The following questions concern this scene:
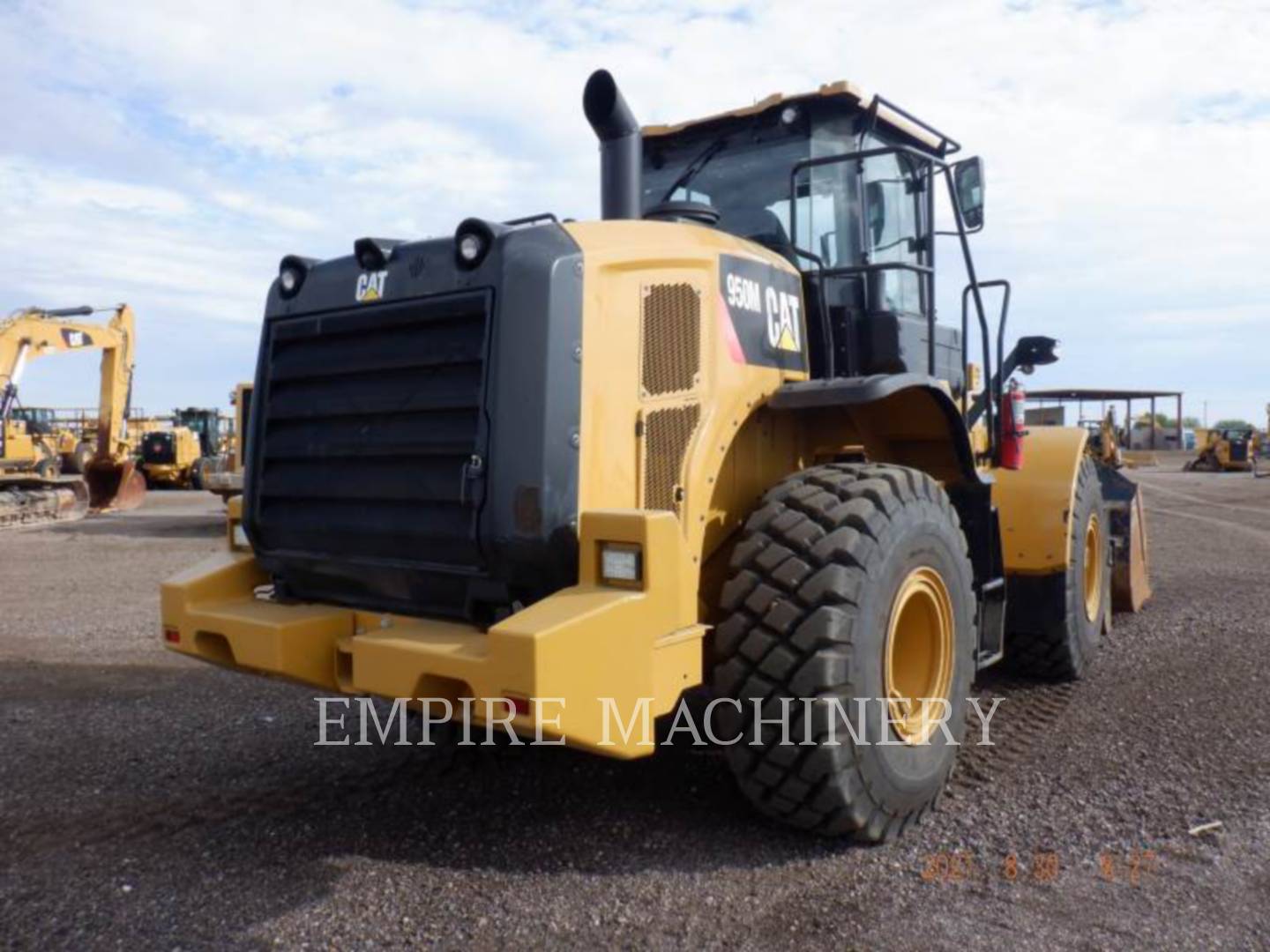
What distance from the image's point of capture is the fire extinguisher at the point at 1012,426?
17.9 ft

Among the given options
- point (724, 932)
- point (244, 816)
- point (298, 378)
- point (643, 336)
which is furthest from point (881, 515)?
point (244, 816)

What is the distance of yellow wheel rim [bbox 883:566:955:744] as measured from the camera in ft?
12.9

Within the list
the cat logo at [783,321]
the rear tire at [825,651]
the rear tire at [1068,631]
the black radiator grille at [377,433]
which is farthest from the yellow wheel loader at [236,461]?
the rear tire at [825,651]

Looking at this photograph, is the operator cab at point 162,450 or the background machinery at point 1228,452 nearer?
the operator cab at point 162,450

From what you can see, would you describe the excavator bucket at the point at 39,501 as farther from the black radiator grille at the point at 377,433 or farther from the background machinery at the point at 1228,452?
the background machinery at the point at 1228,452

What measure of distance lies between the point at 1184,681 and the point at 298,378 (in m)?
4.83

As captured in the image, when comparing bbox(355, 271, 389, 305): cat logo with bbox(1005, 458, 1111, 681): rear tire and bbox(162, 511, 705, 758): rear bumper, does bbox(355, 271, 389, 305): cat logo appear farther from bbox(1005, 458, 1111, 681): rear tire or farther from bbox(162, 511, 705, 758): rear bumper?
bbox(1005, 458, 1111, 681): rear tire

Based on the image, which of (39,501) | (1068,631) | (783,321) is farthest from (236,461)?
(783,321)

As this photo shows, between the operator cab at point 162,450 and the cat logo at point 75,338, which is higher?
the cat logo at point 75,338

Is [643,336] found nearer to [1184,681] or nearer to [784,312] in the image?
[784,312]

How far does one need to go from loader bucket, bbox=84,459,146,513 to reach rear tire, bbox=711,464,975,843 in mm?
19678

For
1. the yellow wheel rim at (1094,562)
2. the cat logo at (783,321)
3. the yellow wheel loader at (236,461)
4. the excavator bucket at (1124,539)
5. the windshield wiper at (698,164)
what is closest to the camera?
the cat logo at (783,321)

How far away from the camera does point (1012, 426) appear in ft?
18.0

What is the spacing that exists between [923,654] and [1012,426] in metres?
1.84
